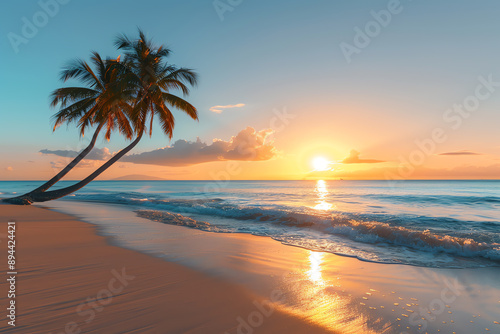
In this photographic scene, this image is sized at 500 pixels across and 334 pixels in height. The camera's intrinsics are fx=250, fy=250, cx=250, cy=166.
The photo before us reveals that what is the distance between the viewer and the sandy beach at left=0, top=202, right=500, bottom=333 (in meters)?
3.05

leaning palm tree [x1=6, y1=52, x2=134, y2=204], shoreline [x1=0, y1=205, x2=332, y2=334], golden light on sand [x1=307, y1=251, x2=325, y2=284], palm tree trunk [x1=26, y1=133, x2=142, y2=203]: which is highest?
leaning palm tree [x1=6, y1=52, x2=134, y2=204]

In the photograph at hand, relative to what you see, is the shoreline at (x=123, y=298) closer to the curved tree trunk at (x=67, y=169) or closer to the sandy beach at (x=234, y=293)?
the sandy beach at (x=234, y=293)

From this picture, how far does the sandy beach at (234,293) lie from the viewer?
3051 millimetres

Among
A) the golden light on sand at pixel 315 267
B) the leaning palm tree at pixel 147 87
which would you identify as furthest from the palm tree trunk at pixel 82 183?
the golden light on sand at pixel 315 267

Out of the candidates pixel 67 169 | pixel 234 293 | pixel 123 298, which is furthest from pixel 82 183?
pixel 234 293

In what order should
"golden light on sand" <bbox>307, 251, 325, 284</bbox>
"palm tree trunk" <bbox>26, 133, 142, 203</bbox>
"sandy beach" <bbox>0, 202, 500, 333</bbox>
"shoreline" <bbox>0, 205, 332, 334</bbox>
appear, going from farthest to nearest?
"palm tree trunk" <bbox>26, 133, 142, 203</bbox>, "golden light on sand" <bbox>307, 251, 325, 284</bbox>, "sandy beach" <bbox>0, 202, 500, 333</bbox>, "shoreline" <bbox>0, 205, 332, 334</bbox>

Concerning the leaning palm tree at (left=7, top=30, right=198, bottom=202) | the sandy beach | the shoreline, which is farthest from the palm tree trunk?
the shoreline

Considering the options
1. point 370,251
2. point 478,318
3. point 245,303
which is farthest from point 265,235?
point 478,318

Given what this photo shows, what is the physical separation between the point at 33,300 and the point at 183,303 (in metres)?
2.00

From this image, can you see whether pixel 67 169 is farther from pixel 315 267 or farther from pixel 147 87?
pixel 315 267

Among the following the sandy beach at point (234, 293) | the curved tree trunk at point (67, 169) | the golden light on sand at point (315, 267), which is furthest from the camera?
the curved tree trunk at point (67, 169)

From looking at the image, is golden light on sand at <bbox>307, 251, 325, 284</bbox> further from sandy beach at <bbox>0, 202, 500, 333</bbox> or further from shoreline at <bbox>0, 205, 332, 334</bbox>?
shoreline at <bbox>0, 205, 332, 334</bbox>

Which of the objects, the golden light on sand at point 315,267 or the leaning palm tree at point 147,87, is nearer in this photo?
the golden light on sand at point 315,267

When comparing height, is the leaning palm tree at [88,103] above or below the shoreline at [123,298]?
above
